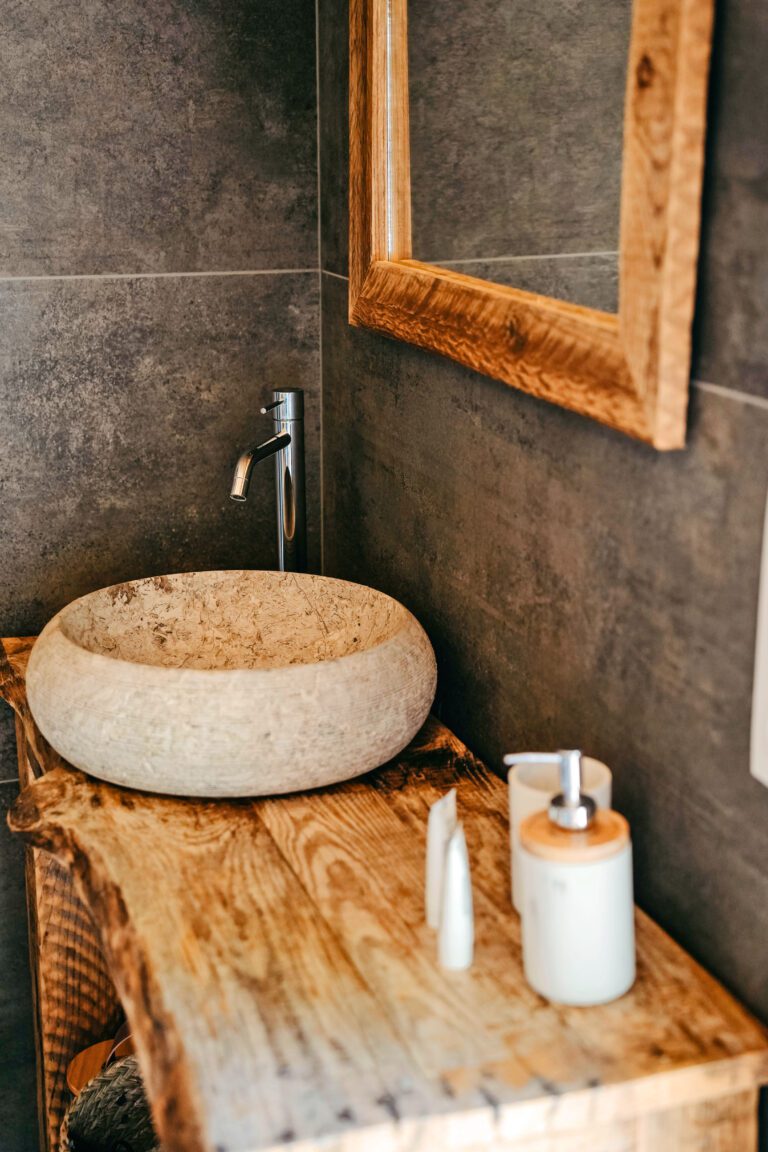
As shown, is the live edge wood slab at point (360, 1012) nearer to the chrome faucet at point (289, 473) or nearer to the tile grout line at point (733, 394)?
the tile grout line at point (733, 394)

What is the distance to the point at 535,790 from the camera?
89cm

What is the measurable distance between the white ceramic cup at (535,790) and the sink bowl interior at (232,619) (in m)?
0.43

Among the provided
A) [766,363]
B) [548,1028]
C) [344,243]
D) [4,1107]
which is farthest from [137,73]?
[4,1107]

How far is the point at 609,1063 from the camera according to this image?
764mm

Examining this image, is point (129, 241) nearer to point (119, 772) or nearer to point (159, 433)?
point (159, 433)

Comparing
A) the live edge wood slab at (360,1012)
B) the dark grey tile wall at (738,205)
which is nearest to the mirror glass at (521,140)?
the dark grey tile wall at (738,205)

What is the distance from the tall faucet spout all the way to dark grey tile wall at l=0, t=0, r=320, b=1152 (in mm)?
230

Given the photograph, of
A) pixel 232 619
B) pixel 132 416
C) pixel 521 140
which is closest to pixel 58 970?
pixel 232 619

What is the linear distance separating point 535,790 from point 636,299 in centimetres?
36

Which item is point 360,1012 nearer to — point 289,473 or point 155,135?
point 289,473

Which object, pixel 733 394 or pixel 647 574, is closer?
pixel 733 394

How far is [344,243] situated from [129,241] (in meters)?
0.28

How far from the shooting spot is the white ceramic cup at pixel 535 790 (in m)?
0.89

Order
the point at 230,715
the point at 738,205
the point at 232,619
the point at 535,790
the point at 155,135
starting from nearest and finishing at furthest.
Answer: the point at 738,205 < the point at 535,790 < the point at 230,715 < the point at 232,619 < the point at 155,135
